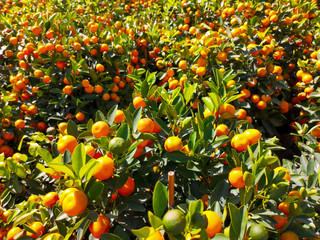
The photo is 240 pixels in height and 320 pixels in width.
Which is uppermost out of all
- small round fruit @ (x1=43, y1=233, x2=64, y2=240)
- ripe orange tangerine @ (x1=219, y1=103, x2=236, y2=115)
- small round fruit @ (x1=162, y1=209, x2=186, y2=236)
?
ripe orange tangerine @ (x1=219, y1=103, x2=236, y2=115)

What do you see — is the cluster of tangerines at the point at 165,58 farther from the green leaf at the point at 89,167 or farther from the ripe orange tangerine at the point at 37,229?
the green leaf at the point at 89,167

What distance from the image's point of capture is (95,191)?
0.84 meters

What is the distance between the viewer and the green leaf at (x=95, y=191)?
0.83 metres

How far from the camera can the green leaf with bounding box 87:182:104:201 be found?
833 millimetres

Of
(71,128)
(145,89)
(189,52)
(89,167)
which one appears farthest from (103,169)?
(189,52)

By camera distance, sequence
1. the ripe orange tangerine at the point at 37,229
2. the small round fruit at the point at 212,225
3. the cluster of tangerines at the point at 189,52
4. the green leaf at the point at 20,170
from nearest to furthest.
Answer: the small round fruit at the point at 212,225, the ripe orange tangerine at the point at 37,229, the green leaf at the point at 20,170, the cluster of tangerines at the point at 189,52

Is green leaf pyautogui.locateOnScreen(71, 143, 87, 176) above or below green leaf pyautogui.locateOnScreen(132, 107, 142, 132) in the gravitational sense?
above

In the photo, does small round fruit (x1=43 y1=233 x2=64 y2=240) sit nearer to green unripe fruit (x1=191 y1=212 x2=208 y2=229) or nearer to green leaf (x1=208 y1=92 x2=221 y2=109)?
green unripe fruit (x1=191 y1=212 x2=208 y2=229)

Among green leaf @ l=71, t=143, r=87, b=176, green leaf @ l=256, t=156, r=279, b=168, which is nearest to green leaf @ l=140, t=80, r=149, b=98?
green leaf @ l=71, t=143, r=87, b=176

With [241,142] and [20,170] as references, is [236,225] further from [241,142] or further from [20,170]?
[20,170]

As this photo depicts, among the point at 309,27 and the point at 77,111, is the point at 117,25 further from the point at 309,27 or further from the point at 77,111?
the point at 309,27

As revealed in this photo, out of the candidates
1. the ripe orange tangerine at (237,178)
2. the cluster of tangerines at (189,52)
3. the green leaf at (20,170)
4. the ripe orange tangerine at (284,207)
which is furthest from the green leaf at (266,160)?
the green leaf at (20,170)

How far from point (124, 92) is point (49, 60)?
83 centimetres

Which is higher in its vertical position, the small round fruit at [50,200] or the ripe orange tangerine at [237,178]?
the ripe orange tangerine at [237,178]
